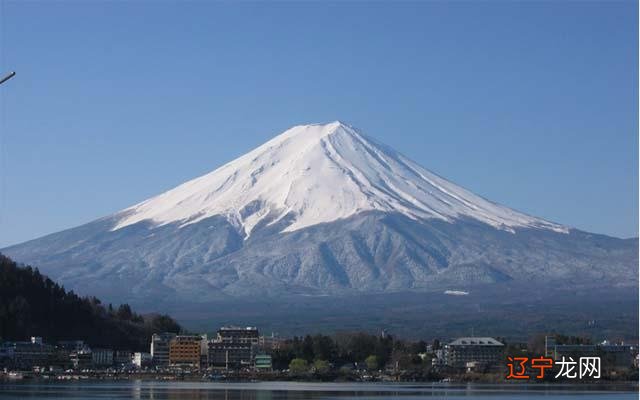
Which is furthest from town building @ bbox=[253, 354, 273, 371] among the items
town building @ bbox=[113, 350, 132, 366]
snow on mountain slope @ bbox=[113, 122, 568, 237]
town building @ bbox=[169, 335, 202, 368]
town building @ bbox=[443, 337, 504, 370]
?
snow on mountain slope @ bbox=[113, 122, 568, 237]

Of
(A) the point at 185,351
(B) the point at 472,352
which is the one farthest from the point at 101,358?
(B) the point at 472,352

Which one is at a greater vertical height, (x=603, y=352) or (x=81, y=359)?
(x=603, y=352)

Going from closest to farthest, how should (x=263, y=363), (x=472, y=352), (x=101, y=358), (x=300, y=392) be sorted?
(x=300, y=392) → (x=263, y=363) → (x=101, y=358) → (x=472, y=352)

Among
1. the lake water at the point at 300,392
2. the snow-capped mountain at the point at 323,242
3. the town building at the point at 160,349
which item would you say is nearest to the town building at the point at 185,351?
the town building at the point at 160,349

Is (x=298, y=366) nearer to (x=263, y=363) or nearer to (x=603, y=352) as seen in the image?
(x=263, y=363)

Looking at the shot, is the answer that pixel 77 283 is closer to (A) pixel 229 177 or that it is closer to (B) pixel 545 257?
(A) pixel 229 177

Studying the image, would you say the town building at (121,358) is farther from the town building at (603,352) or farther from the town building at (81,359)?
the town building at (603,352)

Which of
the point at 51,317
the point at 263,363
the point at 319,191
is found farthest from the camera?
the point at 319,191
